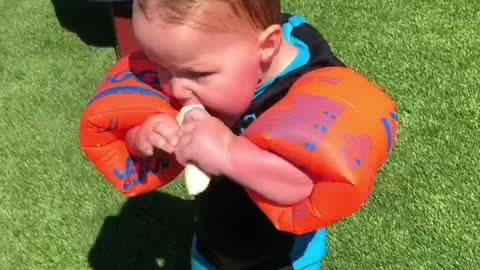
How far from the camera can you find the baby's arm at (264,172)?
1.75 meters

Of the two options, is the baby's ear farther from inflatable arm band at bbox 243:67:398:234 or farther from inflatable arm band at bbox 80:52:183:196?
inflatable arm band at bbox 80:52:183:196

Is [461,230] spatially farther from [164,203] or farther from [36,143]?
[36,143]

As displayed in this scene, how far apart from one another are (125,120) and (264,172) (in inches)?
19.6

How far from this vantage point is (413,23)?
4.00 metres

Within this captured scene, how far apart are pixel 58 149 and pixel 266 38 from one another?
1.99 m

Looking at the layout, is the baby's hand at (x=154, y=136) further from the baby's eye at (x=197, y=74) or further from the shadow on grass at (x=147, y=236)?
the shadow on grass at (x=147, y=236)

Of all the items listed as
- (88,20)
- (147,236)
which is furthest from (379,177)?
(88,20)

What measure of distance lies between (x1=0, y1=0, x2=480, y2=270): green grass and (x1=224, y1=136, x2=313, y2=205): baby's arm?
1222 mm

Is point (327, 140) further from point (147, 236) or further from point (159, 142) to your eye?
point (147, 236)

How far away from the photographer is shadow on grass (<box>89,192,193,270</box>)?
3.12 metres

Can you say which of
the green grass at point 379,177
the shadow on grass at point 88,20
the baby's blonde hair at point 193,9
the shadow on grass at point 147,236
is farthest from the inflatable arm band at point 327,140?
the shadow on grass at point 88,20

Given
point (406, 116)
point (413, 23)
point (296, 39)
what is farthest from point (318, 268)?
point (413, 23)

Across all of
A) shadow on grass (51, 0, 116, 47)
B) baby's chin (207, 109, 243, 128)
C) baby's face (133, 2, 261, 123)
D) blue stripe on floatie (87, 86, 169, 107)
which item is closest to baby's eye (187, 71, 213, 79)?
baby's face (133, 2, 261, 123)

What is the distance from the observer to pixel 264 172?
1.77 m
